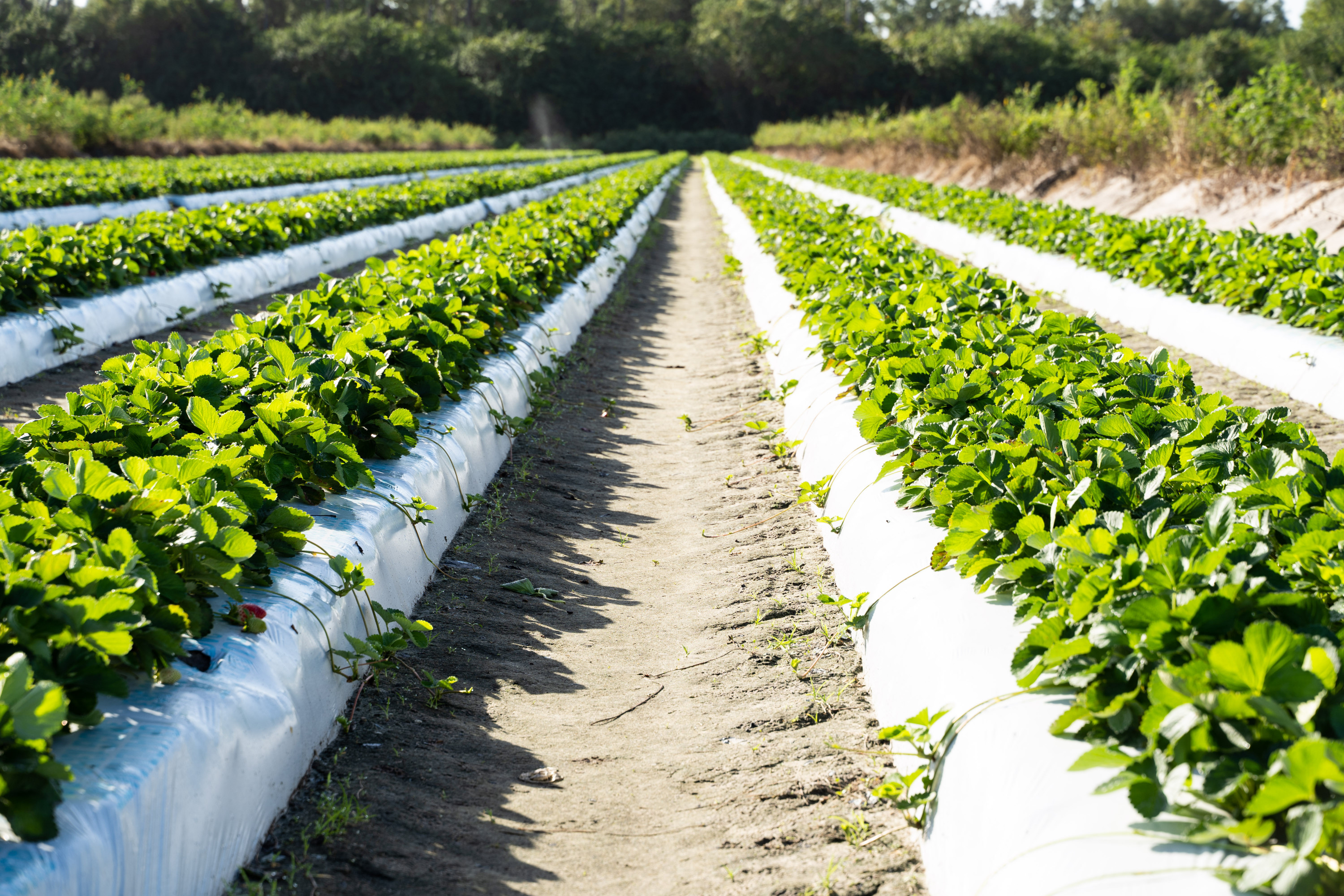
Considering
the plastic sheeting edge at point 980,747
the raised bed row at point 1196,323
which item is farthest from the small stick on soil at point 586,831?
the raised bed row at point 1196,323

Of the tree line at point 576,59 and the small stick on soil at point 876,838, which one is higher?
the tree line at point 576,59

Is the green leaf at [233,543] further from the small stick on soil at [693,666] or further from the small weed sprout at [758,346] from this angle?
the small weed sprout at [758,346]

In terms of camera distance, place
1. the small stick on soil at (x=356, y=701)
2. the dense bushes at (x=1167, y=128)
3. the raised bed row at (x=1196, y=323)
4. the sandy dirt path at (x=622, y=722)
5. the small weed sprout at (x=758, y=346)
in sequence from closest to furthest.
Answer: the sandy dirt path at (x=622, y=722) → the small stick on soil at (x=356, y=701) → the raised bed row at (x=1196, y=323) → the small weed sprout at (x=758, y=346) → the dense bushes at (x=1167, y=128)

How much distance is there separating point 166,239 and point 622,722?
26.6 feet

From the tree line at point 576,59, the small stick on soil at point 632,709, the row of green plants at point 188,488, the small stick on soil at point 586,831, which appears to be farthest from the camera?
the tree line at point 576,59

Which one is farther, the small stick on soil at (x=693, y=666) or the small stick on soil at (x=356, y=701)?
the small stick on soil at (x=693, y=666)

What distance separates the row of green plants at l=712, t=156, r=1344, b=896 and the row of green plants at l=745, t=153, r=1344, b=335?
3.33 metres

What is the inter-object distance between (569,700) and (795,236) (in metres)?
7.36

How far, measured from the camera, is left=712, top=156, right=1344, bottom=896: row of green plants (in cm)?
177

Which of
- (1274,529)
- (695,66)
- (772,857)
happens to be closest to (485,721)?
(772,857)

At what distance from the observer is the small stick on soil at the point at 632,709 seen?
326 cm

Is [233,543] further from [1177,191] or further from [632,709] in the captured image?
[1177,191]

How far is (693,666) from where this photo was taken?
142 inches

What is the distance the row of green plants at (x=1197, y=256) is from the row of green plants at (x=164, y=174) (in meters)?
12.7
